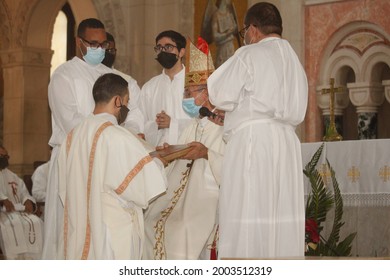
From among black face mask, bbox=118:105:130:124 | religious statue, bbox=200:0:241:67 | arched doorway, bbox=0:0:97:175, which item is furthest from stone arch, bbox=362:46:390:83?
arched doorway, bbox=0:0:97:175

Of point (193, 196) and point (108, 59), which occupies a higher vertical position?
point (108, 59)

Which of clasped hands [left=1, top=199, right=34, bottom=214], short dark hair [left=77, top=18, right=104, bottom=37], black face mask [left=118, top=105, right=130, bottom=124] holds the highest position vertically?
short dark hair [left=77, top=18, right=104, bottom=37]

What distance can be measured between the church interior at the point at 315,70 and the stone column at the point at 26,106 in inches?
0.7

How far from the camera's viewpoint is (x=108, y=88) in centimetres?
772

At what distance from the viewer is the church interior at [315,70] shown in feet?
34.6

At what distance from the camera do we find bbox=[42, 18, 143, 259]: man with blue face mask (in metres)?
8.80

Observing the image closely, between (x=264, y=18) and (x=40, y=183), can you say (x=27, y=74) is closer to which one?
(x=40, y=183)

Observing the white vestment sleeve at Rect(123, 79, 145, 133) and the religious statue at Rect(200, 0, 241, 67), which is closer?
the white vestment sleeve at Rect(123, 79, 145, 133)

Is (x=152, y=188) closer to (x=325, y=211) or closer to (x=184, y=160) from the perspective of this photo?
(x=184, y=160)

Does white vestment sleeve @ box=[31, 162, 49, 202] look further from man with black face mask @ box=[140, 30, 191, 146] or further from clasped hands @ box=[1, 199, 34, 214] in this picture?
man with black face mask @ box=[140, 30, 191, 146]

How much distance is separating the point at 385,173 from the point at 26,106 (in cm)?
1055

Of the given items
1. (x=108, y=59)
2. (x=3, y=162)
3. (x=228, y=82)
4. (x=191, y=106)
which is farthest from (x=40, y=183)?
(x=228, y=82)

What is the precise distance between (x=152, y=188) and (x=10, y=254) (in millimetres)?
6753

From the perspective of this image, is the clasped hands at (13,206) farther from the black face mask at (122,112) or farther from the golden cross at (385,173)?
the black face mask at (122,112)
